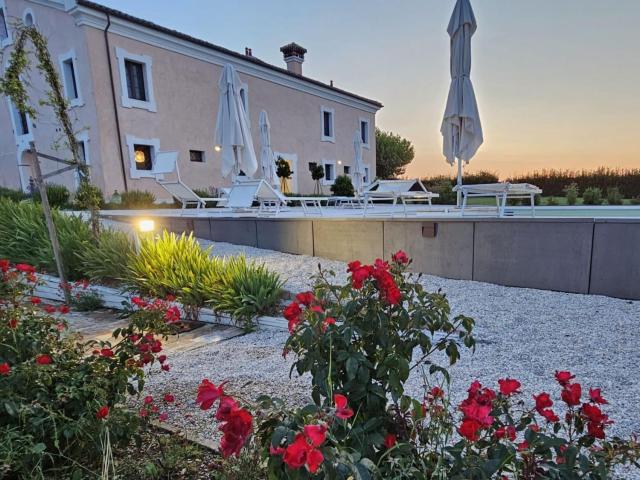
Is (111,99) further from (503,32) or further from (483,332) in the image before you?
(483,332)

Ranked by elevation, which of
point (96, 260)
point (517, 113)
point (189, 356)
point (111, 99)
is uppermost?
point (111, 99)

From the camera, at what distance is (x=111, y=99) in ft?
34.7

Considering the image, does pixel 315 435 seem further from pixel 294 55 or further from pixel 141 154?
pixel 294 55

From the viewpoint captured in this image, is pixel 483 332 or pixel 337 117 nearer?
pixel 483 332

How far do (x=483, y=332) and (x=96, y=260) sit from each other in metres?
4.21

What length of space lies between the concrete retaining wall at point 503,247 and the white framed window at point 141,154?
27.3ft

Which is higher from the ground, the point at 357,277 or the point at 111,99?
the point at 111,99

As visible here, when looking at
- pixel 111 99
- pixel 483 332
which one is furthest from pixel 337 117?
pixel 483 332

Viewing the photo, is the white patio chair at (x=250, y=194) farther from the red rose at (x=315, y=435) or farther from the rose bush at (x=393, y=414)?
the red rose at (x=315, y=435)

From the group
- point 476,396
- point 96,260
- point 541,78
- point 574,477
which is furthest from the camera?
point 541,78

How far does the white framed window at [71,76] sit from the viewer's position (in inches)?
410

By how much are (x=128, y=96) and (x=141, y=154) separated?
1.77 meters

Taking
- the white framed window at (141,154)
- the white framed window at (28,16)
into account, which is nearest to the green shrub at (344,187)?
the white framed window at (141,154)

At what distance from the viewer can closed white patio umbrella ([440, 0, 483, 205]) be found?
17.5ft
